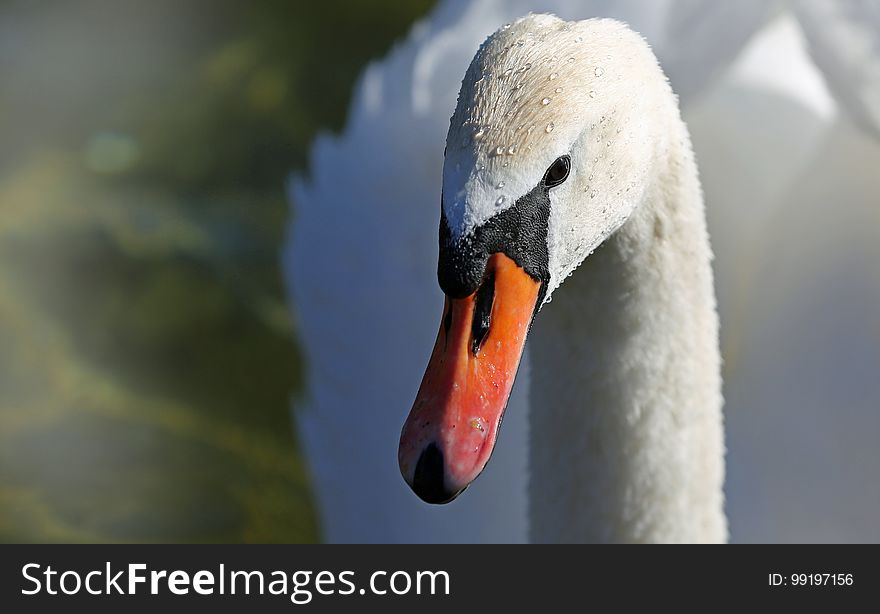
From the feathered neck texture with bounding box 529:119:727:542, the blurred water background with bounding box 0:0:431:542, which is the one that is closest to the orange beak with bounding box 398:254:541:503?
the feathered neck texture with bounding box 529:119:727:542

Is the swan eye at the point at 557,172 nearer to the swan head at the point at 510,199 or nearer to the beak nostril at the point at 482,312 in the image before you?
the swan head at the point at 510,199

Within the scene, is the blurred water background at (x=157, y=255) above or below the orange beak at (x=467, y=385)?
above

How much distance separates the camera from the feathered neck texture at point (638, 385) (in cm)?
205

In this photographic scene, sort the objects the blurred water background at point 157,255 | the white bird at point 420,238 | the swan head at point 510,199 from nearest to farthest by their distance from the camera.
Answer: the swan head at point 510,199
the white bird at point 420,238
the blurred water background at point 157,255

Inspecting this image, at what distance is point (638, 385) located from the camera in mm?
2182

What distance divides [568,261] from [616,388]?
405 mm

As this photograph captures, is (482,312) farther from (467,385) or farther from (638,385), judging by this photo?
(638,385)

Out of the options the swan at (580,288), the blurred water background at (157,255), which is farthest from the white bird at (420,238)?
the swan at (580,288)

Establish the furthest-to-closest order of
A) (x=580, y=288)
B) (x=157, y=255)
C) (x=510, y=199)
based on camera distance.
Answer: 1. (x=157, y=255)
2. (x=580, y=288)
3. (x=510, y=199)

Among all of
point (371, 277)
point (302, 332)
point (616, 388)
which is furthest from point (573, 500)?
point (302, 332)

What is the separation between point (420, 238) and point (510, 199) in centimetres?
152

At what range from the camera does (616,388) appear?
2182 mm

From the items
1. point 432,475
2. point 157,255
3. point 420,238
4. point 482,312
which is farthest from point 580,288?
point 157,255

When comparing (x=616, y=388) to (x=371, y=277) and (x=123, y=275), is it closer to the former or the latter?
(x=371, y=277)
